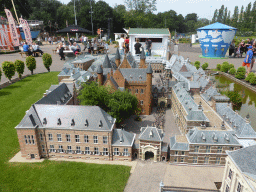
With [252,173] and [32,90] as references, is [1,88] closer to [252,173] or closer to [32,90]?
[32,90]

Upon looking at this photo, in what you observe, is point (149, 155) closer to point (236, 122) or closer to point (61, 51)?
point (236, 122)

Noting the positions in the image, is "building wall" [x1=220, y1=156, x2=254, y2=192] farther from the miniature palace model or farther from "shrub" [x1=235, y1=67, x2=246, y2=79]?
"shrub" [x1=235, y1=67, x2=246, y2=79]

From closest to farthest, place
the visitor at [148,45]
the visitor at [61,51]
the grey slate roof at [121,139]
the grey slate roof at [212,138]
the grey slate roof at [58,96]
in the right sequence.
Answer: the grey slate roof at [212,138] < the grey slate roof at [121,139] < the grey slate roof at [58,96] < the visitor at [61,51] < the visitor at [148,45]

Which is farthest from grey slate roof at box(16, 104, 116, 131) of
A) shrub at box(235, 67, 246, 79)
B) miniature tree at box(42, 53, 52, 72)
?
shrub at box(235, 67, 246, 79)

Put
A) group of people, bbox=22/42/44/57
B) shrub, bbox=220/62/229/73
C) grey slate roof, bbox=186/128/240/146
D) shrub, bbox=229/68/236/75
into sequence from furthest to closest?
shrub, bbox=220/62/229/73 → group of people, bbox=22/42/44/57 → shrub, bbox=229/68/236/75 → grey slate roof, bbox=186/128/240/146

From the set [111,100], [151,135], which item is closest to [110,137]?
[151,135]

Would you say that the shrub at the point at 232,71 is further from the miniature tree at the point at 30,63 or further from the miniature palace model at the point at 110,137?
the miniature tree at the point at 30,63

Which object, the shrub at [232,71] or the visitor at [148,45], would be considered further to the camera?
the visitor at [148,45]

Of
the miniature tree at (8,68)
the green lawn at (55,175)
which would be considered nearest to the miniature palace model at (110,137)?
the green lawn at (55,175)
